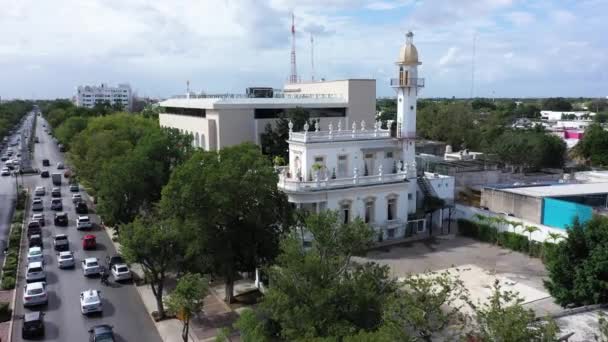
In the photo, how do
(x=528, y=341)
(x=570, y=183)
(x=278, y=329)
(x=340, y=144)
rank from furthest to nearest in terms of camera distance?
(x=570, y=183) → (x=340, y=144) → (x=278, y=329) → (x=528, y=341)

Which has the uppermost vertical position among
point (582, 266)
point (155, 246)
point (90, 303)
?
point (155, 246)

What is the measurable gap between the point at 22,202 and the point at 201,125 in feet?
62.6

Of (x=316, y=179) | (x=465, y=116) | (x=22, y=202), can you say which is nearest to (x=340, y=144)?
(x=316, y=179)

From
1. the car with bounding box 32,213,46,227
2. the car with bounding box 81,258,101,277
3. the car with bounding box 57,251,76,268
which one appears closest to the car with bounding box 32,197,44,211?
the car with bounding box 32,213,46,227

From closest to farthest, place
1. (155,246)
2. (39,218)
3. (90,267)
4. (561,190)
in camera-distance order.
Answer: (155,246) → (90,267) → (561,190) → (39,218)

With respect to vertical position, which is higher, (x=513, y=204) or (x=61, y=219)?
(x=513, y=204)

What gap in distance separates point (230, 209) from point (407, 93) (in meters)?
20.8

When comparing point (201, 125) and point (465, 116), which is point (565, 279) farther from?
point (465, 116)

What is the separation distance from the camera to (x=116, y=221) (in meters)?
33.7

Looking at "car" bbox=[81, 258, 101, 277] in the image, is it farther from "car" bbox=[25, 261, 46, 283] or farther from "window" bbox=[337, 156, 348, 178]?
"window" bbox=[337, 156, 348, 178]

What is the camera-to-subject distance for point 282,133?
5062cm

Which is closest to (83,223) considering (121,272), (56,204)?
(56,204)

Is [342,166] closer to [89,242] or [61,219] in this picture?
[89,242]

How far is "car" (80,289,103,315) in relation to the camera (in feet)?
80.2
